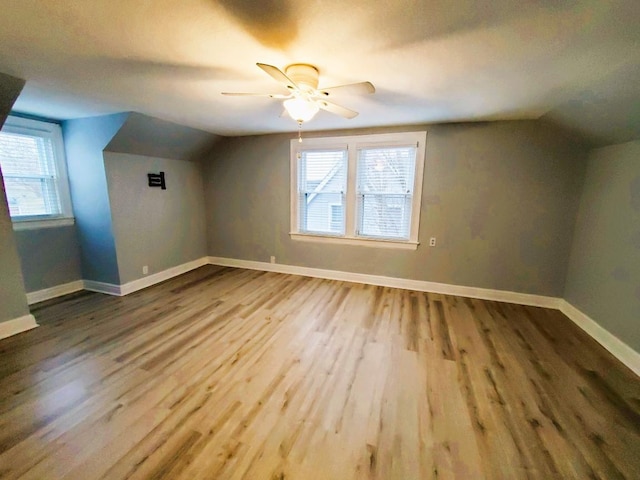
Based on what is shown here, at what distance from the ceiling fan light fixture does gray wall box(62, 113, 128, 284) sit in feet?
7.92

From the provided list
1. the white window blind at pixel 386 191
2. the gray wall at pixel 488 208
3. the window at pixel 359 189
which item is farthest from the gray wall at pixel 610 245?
the white window blind at pixel 386 191

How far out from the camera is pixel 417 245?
379 cm

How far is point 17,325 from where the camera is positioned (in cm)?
262

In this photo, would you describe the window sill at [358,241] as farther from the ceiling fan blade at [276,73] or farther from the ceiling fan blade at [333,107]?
the ceiling fan blade at [276,73]

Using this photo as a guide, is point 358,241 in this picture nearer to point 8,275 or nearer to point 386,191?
point 386,191

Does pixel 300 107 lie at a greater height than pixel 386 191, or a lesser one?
greater

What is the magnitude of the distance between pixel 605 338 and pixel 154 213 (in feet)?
18.4

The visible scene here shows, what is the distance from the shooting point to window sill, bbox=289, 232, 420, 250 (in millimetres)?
3845

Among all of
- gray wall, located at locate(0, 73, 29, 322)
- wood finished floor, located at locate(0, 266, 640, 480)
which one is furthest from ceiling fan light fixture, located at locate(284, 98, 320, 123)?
gray wall, located at locate(0, 73, 29, 322)

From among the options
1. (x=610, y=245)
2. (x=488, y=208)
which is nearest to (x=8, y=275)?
(x=488, y=208)

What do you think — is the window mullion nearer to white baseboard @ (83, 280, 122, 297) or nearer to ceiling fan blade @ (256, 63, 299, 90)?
ceiling fan blade @ (256, 63, 299, 90)

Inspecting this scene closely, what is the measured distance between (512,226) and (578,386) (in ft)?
6.35

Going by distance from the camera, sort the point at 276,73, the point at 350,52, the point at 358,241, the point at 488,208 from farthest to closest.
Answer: the point at 358,241 → the point at 488,208 → the point at 350,52 → the point at 276,73

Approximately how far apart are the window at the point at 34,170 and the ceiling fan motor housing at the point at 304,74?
344cm
